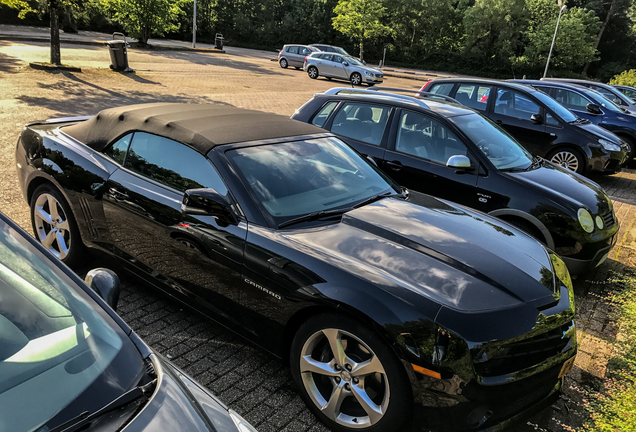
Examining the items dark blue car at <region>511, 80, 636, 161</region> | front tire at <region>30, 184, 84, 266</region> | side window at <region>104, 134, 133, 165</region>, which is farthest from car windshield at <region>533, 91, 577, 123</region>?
front tire at <region>30, 184, 84, 266</region>

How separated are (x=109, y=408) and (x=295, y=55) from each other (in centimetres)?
3144

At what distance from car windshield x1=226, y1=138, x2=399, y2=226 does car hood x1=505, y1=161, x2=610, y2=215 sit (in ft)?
6.54

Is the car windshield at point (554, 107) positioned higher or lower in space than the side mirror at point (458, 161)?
higher

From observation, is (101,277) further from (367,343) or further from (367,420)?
(367,420)

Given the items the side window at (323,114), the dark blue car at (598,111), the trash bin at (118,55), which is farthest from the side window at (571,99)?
the trash bin at (118,55)

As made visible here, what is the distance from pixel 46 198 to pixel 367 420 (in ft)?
11.4

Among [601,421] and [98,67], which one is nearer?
[601,421]

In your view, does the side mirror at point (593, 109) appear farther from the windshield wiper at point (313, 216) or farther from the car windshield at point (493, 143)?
the windshield wiper at point (313, 216)

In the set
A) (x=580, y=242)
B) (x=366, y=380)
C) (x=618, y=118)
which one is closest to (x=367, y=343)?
(x=366, y=380)

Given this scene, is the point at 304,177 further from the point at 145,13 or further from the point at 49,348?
the point at 145,13

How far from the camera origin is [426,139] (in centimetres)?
554

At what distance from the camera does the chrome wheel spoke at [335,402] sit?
2674mm

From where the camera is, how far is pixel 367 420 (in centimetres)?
260

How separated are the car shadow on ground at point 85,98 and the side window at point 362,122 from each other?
7.09 m
